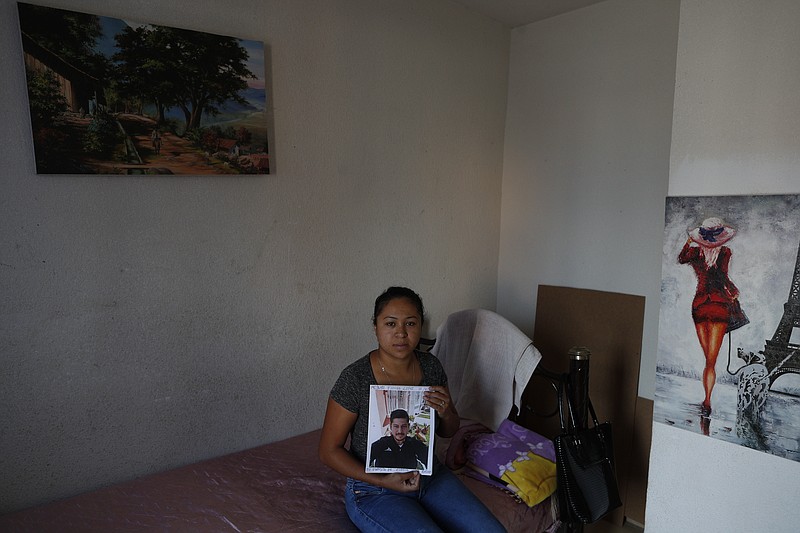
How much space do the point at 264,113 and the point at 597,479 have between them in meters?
2.09

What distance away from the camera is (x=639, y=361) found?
2764 mm

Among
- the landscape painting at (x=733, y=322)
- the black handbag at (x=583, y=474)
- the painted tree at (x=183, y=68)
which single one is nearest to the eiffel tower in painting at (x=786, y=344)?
the landscape painting at (x=733, y=322)

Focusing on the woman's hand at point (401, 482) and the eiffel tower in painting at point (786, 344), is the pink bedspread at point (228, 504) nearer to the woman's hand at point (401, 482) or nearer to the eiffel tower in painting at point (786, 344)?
the woman's hand at point (401, 482)

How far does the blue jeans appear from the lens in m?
1.67

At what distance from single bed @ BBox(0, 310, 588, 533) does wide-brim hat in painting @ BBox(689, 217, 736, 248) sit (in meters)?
0.96

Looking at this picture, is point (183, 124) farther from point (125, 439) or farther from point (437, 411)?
point (437, 411)

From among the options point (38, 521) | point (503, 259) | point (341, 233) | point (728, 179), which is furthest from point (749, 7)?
point (38, 521)

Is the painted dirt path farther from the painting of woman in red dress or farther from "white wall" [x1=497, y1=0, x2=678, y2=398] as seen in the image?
"white wall" [x1=497, y1=0, x2=678, y2=398]

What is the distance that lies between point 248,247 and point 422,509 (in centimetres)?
132

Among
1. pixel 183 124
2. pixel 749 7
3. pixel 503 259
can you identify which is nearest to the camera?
pixel 749 7

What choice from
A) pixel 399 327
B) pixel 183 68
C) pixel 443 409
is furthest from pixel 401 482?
Result: pixel 183 68

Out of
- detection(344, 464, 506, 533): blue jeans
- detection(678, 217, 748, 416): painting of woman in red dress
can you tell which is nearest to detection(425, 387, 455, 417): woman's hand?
detection(344, 464, 506, 533): blue jeans

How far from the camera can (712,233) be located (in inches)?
57.0

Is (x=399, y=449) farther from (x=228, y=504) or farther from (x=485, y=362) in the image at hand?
(x=485, y=362)
